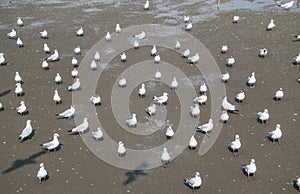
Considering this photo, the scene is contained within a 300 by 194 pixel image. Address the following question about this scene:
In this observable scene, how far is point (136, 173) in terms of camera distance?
15.3 m

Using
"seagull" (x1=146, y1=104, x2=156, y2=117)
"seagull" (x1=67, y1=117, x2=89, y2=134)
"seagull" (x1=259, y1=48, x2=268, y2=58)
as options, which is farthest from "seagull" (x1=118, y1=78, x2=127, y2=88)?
"seagull" (x1=259, y1=48, x2=268, y2=58)

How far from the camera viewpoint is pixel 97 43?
2783cm

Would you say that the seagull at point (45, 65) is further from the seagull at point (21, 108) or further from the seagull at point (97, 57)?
the seagull at point (21, 108)

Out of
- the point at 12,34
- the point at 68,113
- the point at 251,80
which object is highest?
the point at 12,34

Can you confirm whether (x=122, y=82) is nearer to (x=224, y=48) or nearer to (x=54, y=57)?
(x=54, y=57)

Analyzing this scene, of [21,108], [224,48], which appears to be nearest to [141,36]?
[224,48]

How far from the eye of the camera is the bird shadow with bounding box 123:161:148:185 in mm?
14963

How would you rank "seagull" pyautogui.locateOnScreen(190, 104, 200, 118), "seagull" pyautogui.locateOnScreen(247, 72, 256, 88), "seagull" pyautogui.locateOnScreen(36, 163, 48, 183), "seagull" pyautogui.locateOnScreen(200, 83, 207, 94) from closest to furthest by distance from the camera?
"seagull" pyautogui.locateOnScreen(36, 163, 48, 183) < "seagull" pyautogui.locateOnScreen(190, 104, 200, 118) < "seagull" pyautogui.locateOnScreen(200, 83, 207, 94) < "seagull" pyautogui.locateOnScreen(247, 72, 256, 88)

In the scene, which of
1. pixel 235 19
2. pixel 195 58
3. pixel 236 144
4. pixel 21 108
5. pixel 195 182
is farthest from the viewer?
pixel 235 19

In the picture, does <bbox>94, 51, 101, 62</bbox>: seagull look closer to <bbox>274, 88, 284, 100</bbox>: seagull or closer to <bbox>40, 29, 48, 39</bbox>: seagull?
→ <bbox>40, 29, 48, 39</bbox>: seagull

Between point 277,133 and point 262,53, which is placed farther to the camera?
point 262,53

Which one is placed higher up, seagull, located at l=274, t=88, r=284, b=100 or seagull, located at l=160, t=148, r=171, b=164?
seagull, located at l=160, t=148, r=171, b=164

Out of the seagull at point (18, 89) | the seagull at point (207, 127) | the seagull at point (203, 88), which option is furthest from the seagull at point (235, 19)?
the seagull at point (18, 89)

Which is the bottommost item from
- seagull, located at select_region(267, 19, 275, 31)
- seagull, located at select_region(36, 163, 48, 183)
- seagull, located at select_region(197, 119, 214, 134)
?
seagull, located at select_region(267, 19, 275, 31)
